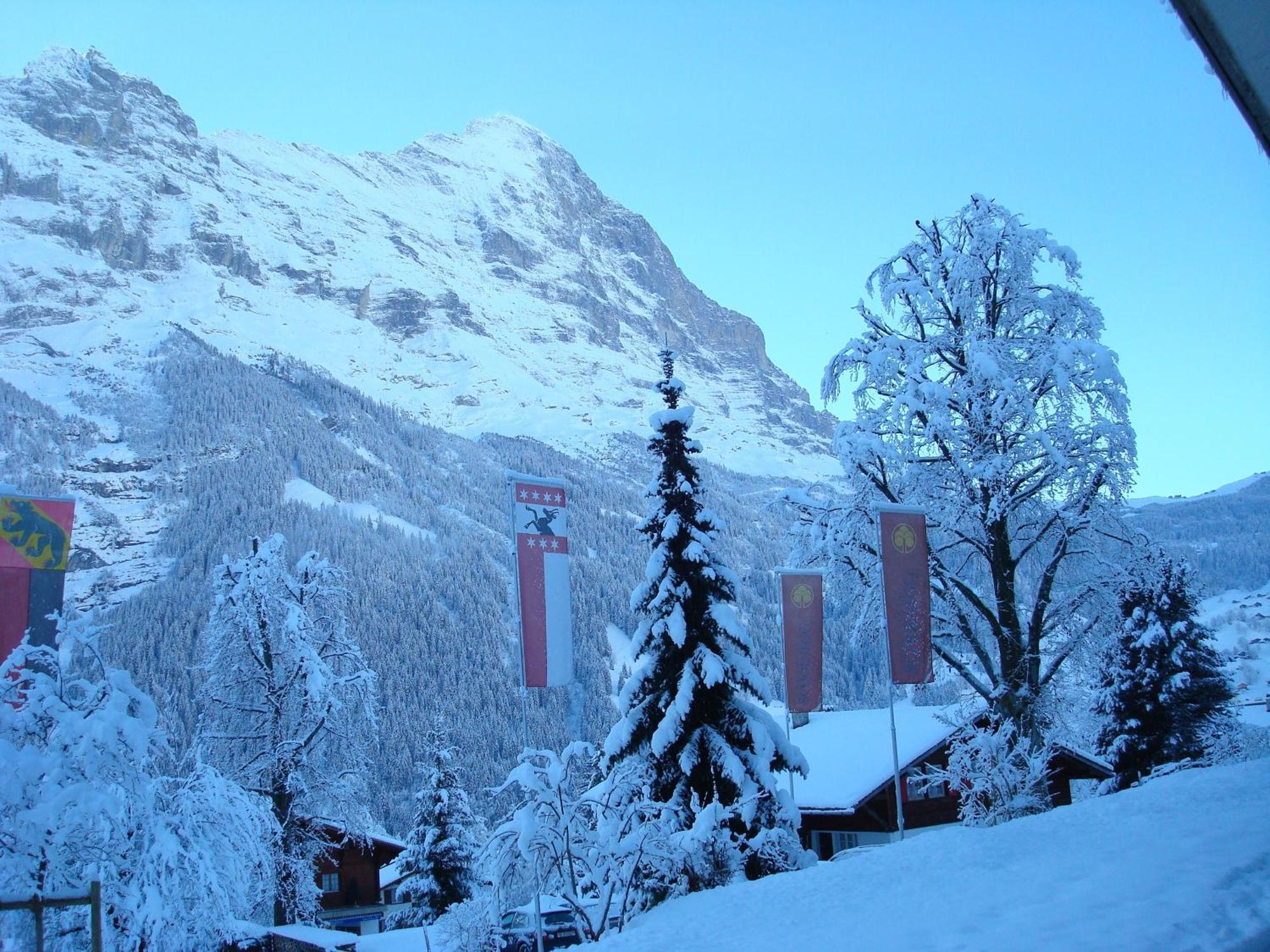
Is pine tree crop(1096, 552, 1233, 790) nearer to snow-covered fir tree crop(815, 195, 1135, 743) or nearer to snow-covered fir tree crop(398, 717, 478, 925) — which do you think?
snow-covered fir tree crop(815, 195, 1135, 743)

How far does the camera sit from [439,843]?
31.5 metres

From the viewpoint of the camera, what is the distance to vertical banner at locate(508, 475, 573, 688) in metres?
12.6

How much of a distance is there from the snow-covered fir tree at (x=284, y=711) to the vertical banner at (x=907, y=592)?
1322cm

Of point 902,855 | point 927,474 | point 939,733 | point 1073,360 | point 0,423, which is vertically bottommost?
point 939,733

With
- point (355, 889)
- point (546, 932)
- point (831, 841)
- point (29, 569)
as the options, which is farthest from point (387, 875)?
point (29, 569)

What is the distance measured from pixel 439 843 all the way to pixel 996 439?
2424cm

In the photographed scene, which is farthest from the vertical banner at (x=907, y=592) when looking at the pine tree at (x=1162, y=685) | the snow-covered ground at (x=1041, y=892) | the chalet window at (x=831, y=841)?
the chalet window at (x=831, y=841)

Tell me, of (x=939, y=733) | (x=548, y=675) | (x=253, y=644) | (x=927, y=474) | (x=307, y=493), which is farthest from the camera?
(x=307, y=493)

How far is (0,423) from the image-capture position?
148 metres

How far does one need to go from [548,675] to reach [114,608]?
9963 cm

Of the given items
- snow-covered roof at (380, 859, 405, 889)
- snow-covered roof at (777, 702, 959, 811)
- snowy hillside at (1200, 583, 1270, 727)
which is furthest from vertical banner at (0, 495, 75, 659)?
snowy hillside at (1200, 583, 1270, 727)

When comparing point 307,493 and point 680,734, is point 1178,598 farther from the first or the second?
point 307,493

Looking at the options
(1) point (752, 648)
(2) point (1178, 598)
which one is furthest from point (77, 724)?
(2) point (1178, 598)

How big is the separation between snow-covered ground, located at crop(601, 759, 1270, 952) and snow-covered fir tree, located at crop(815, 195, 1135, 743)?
2951mm
